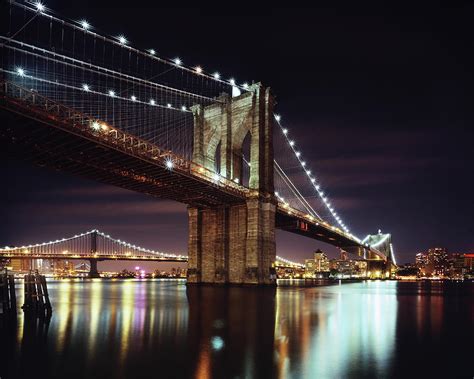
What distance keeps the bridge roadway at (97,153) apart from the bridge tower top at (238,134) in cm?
304

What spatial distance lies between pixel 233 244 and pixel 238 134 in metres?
11.3

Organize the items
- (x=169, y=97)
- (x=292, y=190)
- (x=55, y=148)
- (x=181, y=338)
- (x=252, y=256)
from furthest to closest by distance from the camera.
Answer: (x=292, y=190), (x=169, y=97), (x=252, y=256), (x=55, y=148), (x=181, y=338)

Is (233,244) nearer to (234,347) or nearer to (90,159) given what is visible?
(90,159)

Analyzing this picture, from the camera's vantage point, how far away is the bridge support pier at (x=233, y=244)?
41219 millimetres

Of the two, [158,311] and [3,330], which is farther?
[158,311]

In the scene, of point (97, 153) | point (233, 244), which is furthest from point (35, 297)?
point (233, 244)

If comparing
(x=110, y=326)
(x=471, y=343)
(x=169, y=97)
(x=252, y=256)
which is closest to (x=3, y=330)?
(x=110, y=326)

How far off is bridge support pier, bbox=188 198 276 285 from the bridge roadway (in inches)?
59.0

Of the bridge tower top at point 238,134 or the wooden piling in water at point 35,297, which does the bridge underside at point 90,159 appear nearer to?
the bridge tower top at point 238,134

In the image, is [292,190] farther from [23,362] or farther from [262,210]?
[23,362]

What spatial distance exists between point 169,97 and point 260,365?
151ft

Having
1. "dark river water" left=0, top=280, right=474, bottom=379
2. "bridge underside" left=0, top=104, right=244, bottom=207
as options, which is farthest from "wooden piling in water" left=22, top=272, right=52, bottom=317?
"bridge underside" left=0, top=104, right=244, bottom=207

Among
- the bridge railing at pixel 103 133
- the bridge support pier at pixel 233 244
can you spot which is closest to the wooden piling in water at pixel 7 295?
the bridge railing at pixel 103 133

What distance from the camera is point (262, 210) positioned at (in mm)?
42406
